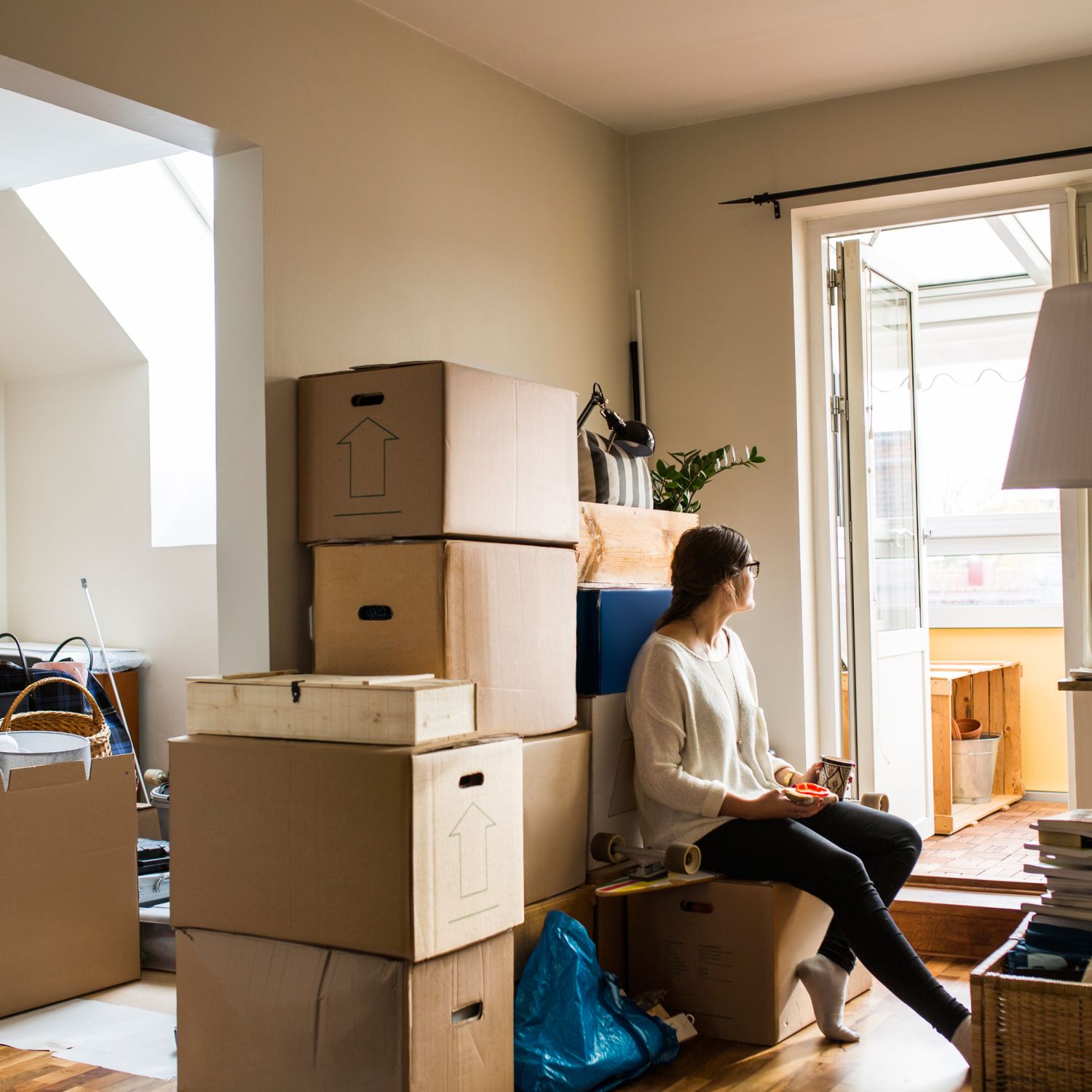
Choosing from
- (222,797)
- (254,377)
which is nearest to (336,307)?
(254,377)

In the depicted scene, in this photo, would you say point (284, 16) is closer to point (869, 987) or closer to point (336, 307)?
point (336, 307)

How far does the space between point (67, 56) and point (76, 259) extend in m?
2.29

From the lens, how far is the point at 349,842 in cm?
217

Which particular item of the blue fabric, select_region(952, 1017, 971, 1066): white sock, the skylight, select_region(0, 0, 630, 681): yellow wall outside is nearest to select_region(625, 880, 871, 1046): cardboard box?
select_region(952, 1017, 971, 1066): white sock

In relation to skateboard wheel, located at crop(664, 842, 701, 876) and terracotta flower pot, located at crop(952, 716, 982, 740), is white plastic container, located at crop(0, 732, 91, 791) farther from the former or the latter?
terracotta flower pot, located at crop(952, 716, 982, 740)

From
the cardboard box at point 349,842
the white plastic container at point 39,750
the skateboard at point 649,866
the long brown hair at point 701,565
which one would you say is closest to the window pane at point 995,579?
the long brown hair at point 701,565

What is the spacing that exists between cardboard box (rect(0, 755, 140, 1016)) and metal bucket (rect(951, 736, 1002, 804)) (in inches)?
133

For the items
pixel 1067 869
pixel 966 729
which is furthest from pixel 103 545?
pixel 1067 869

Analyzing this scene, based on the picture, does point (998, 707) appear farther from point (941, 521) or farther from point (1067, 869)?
point (1067, 869)

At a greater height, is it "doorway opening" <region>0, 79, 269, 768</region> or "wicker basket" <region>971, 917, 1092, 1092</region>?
"doorway opening" <region>0, 79, 269, 768</region>

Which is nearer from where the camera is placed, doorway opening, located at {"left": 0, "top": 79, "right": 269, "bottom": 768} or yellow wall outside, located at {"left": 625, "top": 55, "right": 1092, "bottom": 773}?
yellow wall outside, located at {"left": 625, "top": 55, "right": 1092, "bottom": 773}

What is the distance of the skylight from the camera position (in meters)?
4.45

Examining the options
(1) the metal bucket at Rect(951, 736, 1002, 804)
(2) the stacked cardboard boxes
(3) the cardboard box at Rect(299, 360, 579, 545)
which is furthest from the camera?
(1) the metal bucket at Rect(951, 736, 1002, 804)

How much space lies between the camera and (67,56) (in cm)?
230
